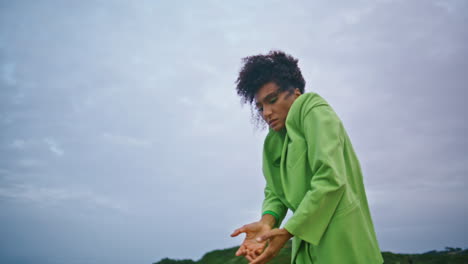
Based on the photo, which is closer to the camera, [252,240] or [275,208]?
[252,240]

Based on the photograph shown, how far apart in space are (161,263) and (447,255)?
24.2ft

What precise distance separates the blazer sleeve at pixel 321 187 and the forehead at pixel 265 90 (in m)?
0.91

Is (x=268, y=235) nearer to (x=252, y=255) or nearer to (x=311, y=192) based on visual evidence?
(x=252, y=255)

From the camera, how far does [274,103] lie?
3525 millimetres

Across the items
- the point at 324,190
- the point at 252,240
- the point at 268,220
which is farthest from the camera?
the point at 268,220

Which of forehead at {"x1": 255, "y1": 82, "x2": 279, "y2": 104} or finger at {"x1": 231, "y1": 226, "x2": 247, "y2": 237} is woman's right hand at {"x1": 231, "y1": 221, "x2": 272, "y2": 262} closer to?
finger at {"x1": 231, "y1": 226, "x2": 247, "y2": 237}

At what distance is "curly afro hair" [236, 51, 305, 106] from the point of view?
3688mm

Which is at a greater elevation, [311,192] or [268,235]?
[311,192]

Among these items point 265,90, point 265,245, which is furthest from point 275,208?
point 265,90

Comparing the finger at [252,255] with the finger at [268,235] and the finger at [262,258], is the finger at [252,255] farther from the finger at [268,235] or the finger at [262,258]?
the finger at [268,235]

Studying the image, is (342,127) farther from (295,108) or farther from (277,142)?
(277,142)

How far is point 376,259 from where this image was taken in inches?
104

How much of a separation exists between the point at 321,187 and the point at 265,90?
143cm

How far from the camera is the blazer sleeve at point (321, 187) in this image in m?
2.50
